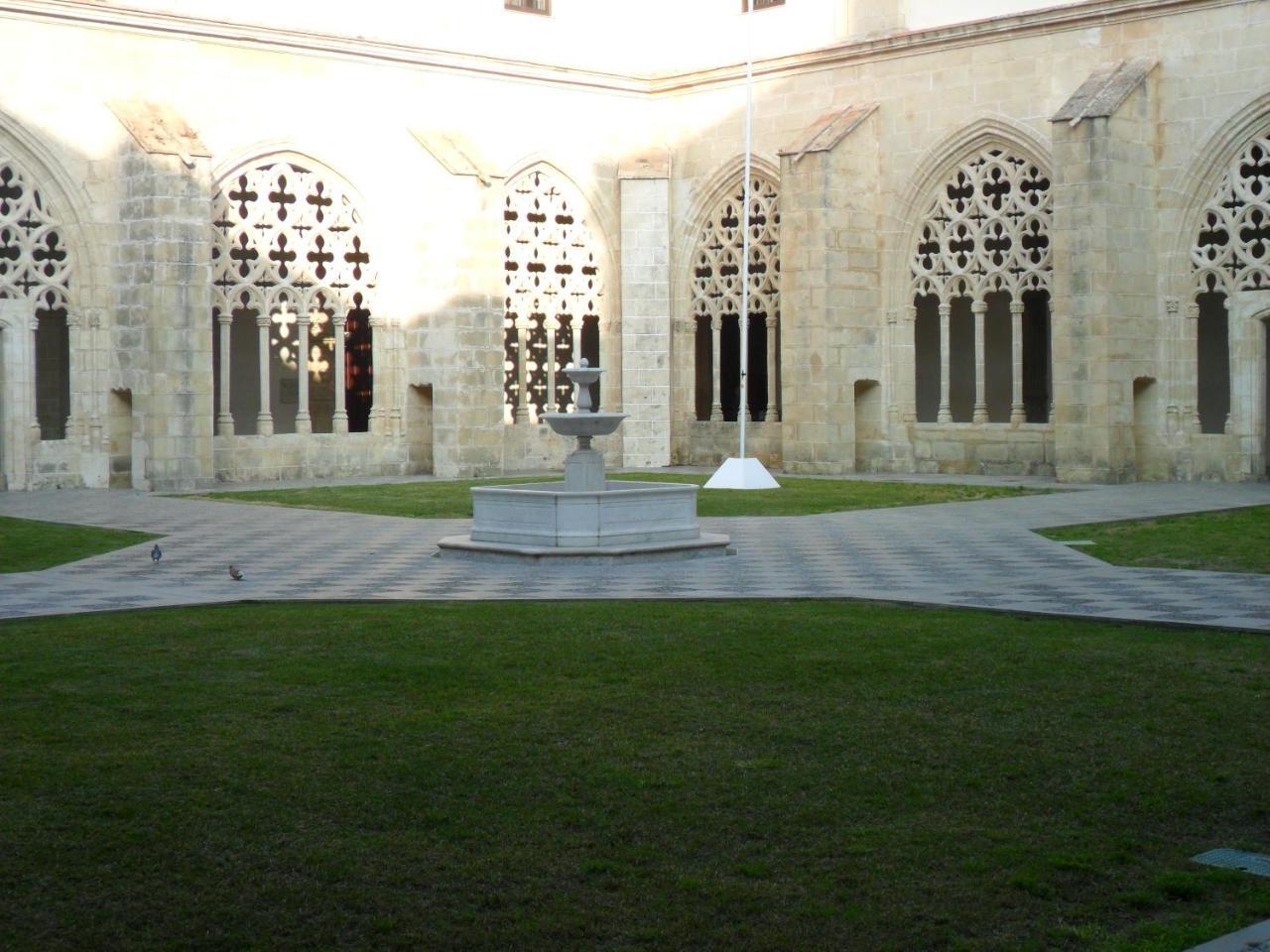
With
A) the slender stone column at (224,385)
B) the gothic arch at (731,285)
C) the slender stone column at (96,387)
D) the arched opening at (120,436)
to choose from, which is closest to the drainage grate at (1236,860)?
the arched opening at (120,436)

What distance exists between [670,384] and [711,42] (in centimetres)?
556

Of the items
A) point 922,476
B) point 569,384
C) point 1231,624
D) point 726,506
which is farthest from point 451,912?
point 569,384

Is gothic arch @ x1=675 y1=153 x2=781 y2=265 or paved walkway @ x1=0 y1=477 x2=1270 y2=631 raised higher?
gothic arch @ x1=675 y1=153 x2=781 y2=265

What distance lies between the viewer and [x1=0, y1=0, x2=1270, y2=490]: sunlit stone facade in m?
21.4

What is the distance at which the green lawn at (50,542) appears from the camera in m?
13.2

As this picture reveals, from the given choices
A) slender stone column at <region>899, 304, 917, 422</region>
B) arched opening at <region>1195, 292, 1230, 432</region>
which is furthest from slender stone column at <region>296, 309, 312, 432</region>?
arched opening at <region>1195, 292, 1230, 432</region>

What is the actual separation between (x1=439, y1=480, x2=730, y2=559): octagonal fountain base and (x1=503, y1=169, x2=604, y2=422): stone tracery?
39.3 feet

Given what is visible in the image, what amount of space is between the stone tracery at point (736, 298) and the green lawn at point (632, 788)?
17079 millimetres

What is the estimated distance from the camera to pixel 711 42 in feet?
89.3

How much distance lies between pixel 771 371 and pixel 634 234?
10.3 feet

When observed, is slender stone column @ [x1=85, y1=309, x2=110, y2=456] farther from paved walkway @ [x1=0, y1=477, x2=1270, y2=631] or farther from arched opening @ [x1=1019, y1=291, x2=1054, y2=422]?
arched opening @ [x1=1019, y1=291, x2=1054, y2=422]

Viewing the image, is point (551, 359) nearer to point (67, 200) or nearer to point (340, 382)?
point (340, 382)

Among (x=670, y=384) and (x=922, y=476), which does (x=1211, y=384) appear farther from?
(x=670, y=384)

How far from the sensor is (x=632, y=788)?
5.87m
